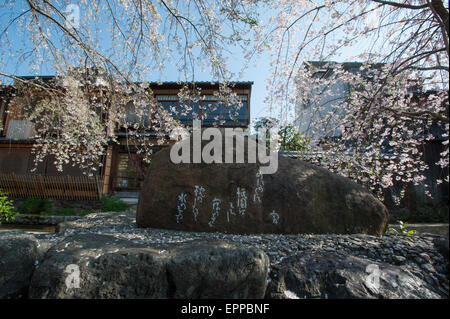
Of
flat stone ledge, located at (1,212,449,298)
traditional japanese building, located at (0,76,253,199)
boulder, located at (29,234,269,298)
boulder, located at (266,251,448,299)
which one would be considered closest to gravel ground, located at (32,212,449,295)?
flat stone ledge, located at (1,212,449,298)

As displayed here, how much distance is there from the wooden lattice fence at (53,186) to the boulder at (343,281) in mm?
10838

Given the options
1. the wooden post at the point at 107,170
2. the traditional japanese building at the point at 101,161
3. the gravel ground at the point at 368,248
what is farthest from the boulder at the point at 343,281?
the wooden post at the point at 107,170

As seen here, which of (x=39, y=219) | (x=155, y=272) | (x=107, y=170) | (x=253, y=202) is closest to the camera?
(x=155, y=272)

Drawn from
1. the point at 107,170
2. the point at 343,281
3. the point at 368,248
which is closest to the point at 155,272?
the point at 343,281

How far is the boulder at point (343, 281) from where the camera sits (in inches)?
78.9

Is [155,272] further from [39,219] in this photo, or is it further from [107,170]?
[107,170]

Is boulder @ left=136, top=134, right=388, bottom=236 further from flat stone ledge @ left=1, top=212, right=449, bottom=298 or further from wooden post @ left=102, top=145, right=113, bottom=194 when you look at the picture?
wooden post @ left=102, top=145, right=113, bottom=194

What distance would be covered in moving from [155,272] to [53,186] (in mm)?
11947

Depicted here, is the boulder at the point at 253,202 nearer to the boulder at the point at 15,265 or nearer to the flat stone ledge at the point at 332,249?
the flat stone ledge at the point at 332,249

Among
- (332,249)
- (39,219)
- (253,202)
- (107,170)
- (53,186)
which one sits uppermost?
(107,170)

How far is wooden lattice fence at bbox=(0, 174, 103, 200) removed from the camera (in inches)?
432

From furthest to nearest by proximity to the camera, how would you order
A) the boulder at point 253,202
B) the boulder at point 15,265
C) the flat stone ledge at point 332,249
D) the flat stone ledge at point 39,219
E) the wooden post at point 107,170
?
the wooden post at point 107,170 → the flat stone ledge at point 39,219 → the boulder at point 253,202 → the flat stone ledge at point 332,249 → the boulder at point 15,265

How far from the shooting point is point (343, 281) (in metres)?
2.08
